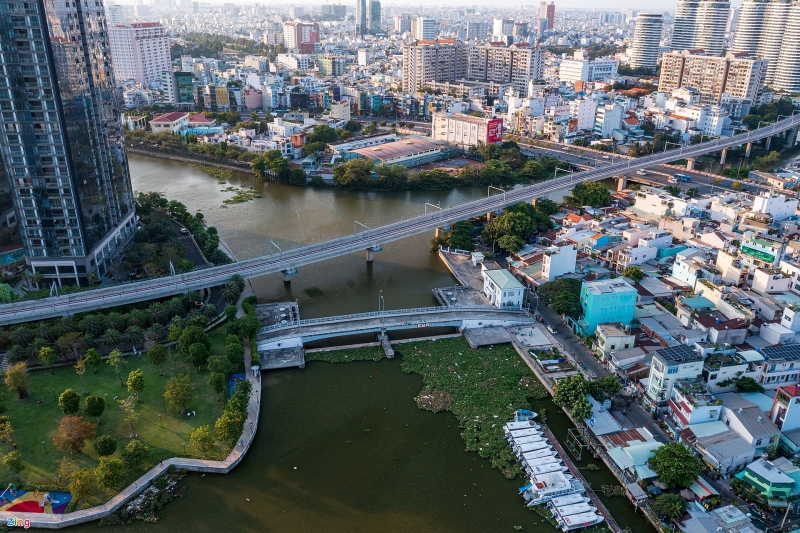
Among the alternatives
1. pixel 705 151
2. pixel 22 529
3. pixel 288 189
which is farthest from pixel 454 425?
pixel 705 151

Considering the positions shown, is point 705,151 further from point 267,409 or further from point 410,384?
point 267,409

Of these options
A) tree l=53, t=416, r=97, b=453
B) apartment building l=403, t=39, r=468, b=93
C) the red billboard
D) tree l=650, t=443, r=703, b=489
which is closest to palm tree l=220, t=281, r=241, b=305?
tree l=53, t=416, r=97, b=453

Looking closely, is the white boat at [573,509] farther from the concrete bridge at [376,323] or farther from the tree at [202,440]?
the tree at [202,440]

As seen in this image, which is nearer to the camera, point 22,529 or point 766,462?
point 22,529

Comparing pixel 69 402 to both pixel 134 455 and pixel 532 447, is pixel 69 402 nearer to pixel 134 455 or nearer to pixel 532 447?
pixel 134 455

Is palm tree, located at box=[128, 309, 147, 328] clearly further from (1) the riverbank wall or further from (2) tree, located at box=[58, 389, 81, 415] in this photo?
(1) the riverbank wall

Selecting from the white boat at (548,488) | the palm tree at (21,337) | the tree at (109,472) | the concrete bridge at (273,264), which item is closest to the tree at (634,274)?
the concrete bridge at (273,264)
